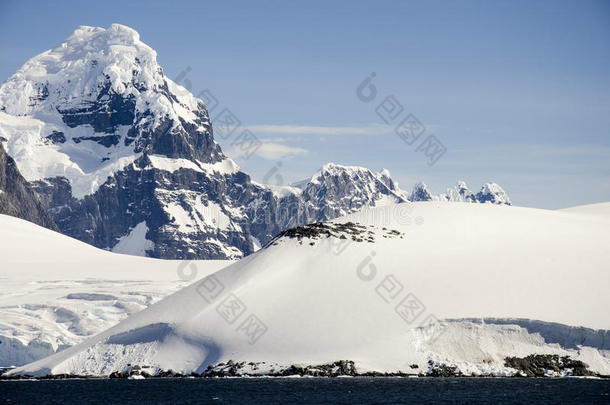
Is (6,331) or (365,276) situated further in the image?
(6,331)

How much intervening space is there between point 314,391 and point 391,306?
31.9 meters

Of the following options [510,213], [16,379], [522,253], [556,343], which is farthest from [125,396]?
[510,213]

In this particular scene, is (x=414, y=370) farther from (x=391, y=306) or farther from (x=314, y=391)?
(x=314, y=391)

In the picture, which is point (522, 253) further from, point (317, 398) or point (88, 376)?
point (88, 376)

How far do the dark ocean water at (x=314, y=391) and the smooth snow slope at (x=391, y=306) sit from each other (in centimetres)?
560

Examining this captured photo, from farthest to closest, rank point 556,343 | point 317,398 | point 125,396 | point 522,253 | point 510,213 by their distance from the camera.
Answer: point 510,213 < point 522,253 < point 556,343 < point 125,396 < point 317,398

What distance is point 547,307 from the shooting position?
13200 cm

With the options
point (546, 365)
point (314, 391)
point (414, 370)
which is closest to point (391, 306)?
point (414, 370)

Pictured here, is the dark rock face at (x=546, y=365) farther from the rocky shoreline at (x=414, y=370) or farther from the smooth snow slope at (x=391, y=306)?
the smooth snow slope at (x=391, y=306)

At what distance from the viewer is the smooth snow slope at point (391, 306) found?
126 meters

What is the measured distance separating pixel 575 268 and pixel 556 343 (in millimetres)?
21900

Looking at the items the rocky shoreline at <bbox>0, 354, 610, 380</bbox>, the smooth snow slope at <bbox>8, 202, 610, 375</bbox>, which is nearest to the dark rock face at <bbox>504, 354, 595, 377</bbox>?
the rocky shoreline at <bbox>0, 354, 610, 380</bbox>

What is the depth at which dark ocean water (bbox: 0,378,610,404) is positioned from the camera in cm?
9775

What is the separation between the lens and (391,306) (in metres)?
136
